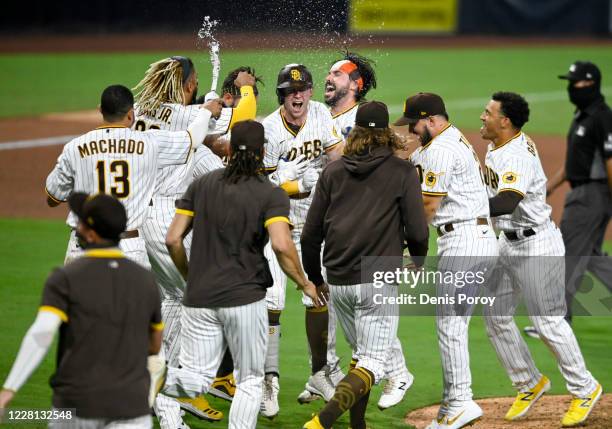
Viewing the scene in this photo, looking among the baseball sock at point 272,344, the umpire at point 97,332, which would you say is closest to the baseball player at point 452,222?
the baseball sock at point 272,344

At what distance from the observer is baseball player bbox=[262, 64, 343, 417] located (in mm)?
7141

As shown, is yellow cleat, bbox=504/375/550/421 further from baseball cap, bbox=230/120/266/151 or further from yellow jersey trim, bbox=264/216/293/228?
baseball cap, bbox=230/120/266/151

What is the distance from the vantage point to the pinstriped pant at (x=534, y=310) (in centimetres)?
679

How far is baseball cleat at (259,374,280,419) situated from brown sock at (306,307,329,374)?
1.03 ft

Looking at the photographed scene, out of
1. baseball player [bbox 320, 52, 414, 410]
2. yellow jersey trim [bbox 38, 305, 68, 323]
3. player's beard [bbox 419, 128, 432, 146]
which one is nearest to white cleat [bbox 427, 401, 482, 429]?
baseball player [bbox 320, 52, 414, 410]

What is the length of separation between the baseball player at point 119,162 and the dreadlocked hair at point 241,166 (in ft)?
2.54

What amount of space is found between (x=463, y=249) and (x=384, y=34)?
27.6 metres

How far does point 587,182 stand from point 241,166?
4138 mm

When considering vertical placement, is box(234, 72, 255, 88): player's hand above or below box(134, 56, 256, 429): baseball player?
above

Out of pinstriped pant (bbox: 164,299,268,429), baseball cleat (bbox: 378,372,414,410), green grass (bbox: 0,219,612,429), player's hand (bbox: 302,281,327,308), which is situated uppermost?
player's hand (bbox: 302,281,327,308)

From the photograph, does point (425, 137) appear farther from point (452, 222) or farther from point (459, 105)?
point (459, 105)

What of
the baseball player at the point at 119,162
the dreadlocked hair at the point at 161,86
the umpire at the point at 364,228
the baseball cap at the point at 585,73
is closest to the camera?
the umpire at the point at 364,228

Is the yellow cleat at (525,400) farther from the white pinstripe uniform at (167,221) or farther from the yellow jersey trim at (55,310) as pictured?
the yellow jersey trim at (55,310)

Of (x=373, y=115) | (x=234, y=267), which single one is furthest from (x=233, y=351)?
(x=373, y=115)
